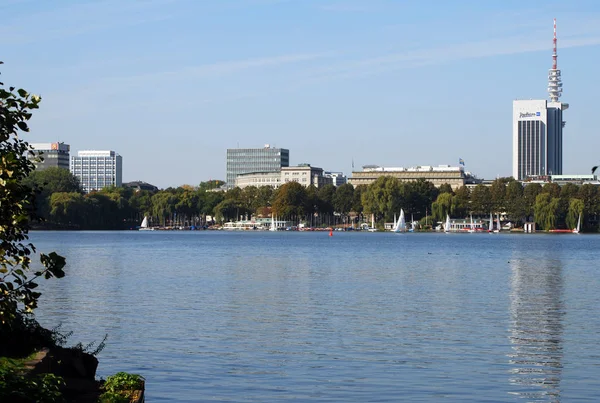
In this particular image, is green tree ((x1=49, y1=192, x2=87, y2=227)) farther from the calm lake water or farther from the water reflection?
the water reflection

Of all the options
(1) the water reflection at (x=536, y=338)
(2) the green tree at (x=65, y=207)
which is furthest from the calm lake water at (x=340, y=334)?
(2) the green tree at (x=65, y=207)

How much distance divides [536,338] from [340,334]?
229 inches

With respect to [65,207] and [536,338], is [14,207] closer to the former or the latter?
[536,338]

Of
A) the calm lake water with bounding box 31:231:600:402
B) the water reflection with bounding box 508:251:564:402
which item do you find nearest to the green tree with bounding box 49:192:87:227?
the calm lake water with bounding box 31:231:600:402

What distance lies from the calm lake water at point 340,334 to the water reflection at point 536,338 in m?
0.06

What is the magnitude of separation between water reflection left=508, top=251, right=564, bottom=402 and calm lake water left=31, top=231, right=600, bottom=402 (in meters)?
0.06

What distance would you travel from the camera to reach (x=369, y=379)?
21.3 meters

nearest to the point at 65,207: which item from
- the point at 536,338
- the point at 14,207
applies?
the point at 536,338

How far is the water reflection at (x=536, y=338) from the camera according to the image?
20.8 metres

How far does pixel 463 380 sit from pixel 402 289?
25587 millimetres

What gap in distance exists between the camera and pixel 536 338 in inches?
1111

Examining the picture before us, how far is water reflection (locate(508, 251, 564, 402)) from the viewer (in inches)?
819

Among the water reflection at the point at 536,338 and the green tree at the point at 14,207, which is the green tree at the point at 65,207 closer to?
the water reflection at the point at 536,338

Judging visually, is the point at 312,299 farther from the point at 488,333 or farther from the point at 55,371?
the point at 55,371
